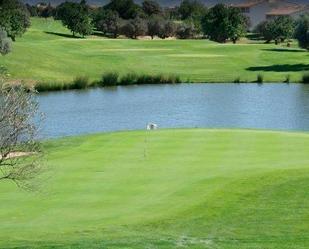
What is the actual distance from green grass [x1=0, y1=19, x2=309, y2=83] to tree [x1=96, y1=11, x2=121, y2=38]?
8961mm

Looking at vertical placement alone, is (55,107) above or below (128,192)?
below

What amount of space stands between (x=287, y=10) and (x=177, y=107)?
93.3m

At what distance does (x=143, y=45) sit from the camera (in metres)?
97.8

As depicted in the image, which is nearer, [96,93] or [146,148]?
[146,148]

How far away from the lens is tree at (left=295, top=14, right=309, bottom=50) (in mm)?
85125

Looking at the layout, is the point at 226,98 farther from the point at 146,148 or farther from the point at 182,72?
the point at 146,148

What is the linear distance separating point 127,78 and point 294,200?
5639cm

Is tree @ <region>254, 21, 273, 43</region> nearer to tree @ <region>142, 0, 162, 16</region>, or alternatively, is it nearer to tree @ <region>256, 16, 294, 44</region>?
tree @ <region>256, 16, 294, 44</region>

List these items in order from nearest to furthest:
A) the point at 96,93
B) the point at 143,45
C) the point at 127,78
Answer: the point at 96,93 → the point at 127,78 → the point at 143,45

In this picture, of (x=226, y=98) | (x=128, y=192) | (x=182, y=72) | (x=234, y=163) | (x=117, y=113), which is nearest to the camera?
(x=128, y=192)

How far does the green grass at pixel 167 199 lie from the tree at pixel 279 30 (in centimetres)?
8072

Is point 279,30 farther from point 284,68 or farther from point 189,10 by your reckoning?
point 189,10

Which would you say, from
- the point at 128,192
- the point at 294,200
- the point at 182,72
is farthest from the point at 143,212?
the point at 182,72

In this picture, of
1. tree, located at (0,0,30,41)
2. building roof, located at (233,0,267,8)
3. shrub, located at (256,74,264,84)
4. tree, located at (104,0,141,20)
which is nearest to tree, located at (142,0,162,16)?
tree, located at (104,0,141,20)
